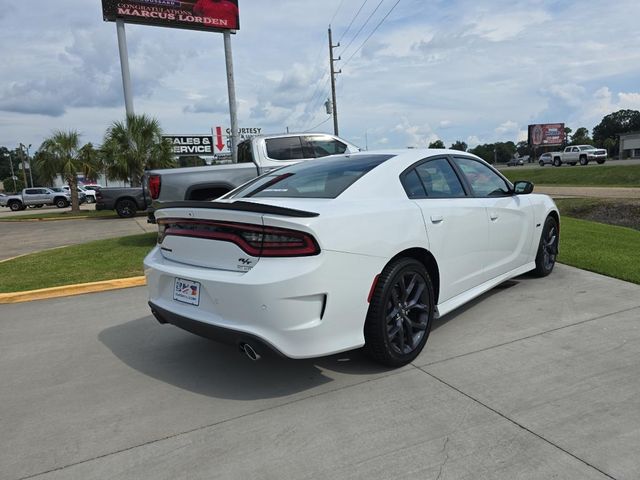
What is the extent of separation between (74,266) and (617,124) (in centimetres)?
14477

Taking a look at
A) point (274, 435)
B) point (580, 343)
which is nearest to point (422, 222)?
point (580, 343)

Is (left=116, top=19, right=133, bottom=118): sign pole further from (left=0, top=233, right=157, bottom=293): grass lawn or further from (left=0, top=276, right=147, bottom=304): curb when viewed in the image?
(left=0, top=276, right=147, bottom=304): curb

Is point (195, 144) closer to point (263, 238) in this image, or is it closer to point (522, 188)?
point (522, 188)

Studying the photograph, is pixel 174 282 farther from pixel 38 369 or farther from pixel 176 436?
pixel 38 369

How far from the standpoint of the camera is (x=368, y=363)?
3.64m

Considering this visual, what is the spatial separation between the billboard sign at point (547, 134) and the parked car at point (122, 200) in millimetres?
91009

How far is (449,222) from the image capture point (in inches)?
156

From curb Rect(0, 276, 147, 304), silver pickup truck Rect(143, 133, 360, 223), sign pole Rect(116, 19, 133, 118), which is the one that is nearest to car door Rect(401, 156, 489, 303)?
curb Rect(0, 276, 147, 304)

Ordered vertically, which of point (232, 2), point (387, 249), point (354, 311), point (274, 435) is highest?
point (232, 2)

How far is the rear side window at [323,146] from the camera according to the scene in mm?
9195

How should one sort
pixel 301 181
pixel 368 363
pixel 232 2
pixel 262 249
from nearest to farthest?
pixel 262 249, pixel 368 363, pixel 301 181, pixel 232 2

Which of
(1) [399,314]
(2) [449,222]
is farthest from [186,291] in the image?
(2) [449,222]

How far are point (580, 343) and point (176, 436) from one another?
3080 mm

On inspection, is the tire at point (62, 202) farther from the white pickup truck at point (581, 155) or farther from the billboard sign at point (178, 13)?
the white pickup truck at point (581, 155)
